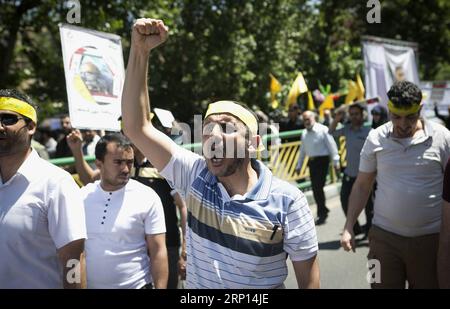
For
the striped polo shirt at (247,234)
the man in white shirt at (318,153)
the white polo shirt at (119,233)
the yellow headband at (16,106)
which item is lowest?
the man in white shirt at (318,153)

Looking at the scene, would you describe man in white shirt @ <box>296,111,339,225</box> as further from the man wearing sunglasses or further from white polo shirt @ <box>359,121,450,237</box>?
the man wearing sunglasses

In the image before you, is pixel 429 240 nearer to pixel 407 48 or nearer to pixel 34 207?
pixel 34 207

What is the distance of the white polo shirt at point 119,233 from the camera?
11.5 ft

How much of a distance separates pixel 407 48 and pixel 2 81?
9.31 meters

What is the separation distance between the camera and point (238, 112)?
2.56m

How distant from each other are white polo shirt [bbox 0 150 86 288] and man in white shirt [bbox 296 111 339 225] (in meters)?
6.76

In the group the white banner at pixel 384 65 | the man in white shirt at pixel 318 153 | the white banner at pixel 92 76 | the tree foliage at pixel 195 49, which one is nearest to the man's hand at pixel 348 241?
the white banner at pixel 92 76

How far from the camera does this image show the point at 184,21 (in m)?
17.1

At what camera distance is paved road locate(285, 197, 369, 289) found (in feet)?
19.4

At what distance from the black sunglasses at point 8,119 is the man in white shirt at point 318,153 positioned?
6775 mm

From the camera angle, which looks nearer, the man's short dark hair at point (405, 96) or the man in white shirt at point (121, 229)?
the man in white shirt at point (121, 229)

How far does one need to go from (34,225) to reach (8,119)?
20.4 inches

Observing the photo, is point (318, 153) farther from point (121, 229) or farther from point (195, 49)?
point (195, 49)

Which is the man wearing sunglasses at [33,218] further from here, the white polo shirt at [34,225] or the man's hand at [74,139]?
the man's hand at [74,139]
